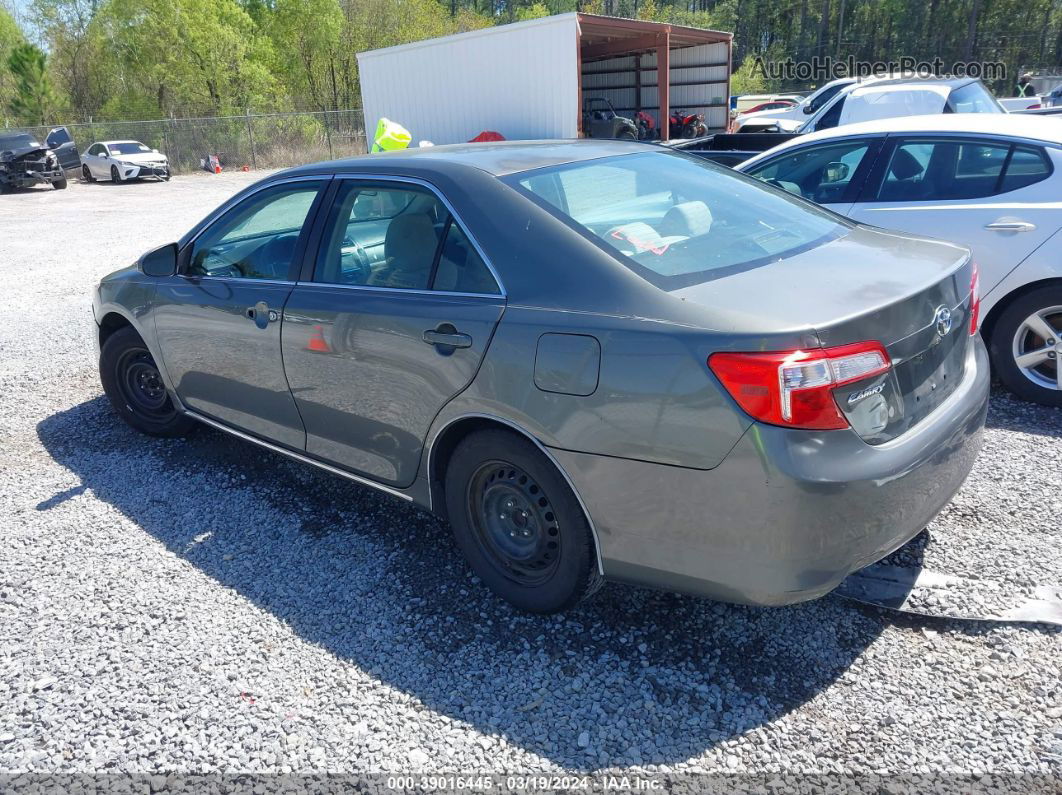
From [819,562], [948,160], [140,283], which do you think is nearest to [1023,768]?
[819,562]

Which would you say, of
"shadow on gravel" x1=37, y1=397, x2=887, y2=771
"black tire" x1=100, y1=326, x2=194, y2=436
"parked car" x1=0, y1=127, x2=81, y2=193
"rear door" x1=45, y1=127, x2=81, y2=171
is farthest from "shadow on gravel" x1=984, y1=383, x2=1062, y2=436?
"rear door" x1=45, y1=127, x2=81, y2=171

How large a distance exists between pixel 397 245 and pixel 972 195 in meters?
3.69

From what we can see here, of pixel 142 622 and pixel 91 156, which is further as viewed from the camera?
pixel 91 156

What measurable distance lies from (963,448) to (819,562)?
82 centimetres

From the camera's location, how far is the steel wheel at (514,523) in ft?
9.30

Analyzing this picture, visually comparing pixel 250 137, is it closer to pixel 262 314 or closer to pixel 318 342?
pixel 262 314

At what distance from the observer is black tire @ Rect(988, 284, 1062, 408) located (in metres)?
4.58

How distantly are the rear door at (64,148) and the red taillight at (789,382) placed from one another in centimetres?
3297

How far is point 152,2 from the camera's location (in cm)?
4134

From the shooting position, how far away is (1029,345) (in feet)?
15.6

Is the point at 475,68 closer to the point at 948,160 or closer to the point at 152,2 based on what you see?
the point at 948,160

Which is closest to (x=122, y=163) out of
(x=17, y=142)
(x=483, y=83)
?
(x=17, y=142)

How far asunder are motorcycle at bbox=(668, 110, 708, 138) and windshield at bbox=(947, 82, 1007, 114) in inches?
455

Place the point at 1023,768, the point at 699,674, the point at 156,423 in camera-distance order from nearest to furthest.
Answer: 1. the point at 1023,768
2. the point at 699,674
3. the point at 156,423
